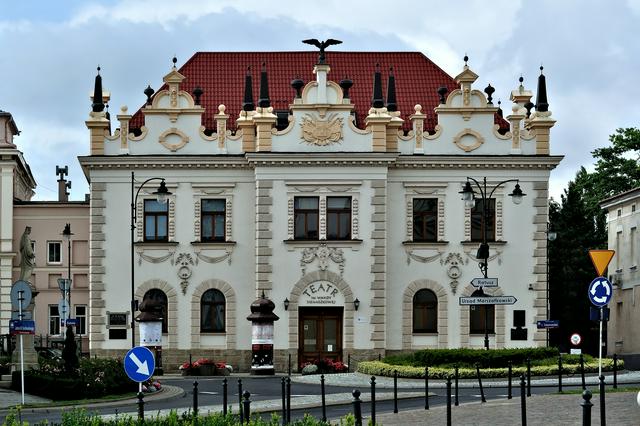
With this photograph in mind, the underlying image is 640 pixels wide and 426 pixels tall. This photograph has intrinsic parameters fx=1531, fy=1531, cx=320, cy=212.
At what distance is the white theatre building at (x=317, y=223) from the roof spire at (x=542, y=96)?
2.67ft

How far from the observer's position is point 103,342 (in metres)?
61.2

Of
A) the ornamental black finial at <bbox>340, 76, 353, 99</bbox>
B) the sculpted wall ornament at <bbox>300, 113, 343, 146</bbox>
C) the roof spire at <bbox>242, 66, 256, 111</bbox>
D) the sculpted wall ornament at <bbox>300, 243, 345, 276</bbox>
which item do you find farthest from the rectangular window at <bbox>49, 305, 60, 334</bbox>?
the ornamental black finial at <bbox>340, 76, 353, 99</bbox>

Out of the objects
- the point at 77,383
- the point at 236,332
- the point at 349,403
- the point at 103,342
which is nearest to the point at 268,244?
the point at 236,332

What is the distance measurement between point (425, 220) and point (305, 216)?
4.90 m

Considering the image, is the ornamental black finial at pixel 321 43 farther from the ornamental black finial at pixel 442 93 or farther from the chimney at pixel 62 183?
the chimney at pixel 62 183

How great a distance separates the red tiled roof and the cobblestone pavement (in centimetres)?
3226

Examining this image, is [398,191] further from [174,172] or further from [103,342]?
[103,342]

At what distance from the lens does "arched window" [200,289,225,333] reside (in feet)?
202

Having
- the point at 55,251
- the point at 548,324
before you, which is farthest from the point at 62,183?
the point at 548,324

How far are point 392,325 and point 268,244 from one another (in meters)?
5.96

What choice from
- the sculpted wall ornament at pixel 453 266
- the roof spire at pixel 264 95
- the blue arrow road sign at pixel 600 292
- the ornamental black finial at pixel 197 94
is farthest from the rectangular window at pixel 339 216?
the blue arrow road sign at pixel 600 292

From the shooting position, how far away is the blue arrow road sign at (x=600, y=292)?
3164 centimetres

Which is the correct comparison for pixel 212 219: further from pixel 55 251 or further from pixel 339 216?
pixel 55 251

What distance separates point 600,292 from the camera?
31750 mm
